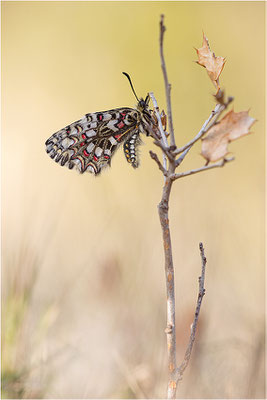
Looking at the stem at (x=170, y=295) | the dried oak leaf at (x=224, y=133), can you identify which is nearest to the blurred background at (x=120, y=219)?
the stem at (x=170, y=295)

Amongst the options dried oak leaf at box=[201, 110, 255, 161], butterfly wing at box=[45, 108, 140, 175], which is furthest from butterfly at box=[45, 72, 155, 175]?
dried oak leaf at box=[201, 110, 255, 161]

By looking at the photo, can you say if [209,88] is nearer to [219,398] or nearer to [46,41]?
[46,41]

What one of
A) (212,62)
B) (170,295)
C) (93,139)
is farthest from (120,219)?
(170,295)

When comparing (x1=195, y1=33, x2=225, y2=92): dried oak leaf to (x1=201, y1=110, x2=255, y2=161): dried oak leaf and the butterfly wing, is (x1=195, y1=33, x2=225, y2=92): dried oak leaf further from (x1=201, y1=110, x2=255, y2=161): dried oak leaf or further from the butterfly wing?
the butterfly wing

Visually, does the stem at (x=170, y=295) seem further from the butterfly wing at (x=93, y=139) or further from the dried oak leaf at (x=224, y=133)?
the butterfly wing at (x=93, y=139)

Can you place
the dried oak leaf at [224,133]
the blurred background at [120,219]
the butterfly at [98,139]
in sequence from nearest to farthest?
the dried oak leaf at [224,133] < the butterfly at [98,139] < the blurred background at [120,219]
